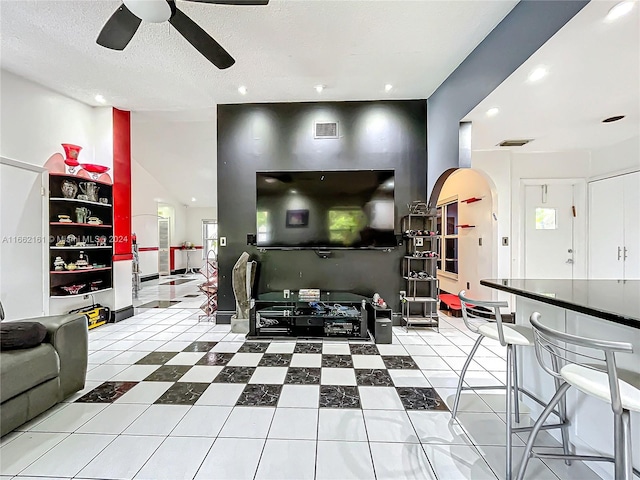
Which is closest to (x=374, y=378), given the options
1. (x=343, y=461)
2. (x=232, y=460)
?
(x=343, y=461)

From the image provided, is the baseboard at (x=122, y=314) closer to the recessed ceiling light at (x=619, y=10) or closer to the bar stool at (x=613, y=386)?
the bar stool at (x=613, y=386)

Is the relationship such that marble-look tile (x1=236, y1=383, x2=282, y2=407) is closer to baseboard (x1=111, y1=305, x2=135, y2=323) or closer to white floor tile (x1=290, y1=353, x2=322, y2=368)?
white floor tile (x1=290, y1=353, x2=322, y2=368)

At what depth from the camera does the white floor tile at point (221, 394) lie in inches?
85.9

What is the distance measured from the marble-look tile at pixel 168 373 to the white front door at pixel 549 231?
4957 millimetres

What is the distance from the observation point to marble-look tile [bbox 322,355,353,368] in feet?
9.26

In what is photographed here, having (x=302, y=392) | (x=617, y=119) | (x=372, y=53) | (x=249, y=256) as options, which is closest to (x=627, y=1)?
(x=372, y=53)

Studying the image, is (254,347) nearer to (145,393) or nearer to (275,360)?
(275,360)

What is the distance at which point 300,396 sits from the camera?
2.26 meters

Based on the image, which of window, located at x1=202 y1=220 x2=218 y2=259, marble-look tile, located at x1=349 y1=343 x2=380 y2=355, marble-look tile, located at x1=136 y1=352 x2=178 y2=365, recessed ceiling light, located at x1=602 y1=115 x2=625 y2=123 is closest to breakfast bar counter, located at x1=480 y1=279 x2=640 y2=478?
marble-look tile, located at x1=349 y1=343 x2=380 y2=355

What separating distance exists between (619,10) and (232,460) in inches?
135

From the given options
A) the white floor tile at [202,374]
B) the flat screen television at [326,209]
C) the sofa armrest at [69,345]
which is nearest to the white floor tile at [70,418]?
the sofa armrest at [69,345]

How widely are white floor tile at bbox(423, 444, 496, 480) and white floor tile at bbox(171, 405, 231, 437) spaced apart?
4.35ft

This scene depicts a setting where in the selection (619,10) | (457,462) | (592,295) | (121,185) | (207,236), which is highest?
(619,10)

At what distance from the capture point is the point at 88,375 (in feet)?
8.55
